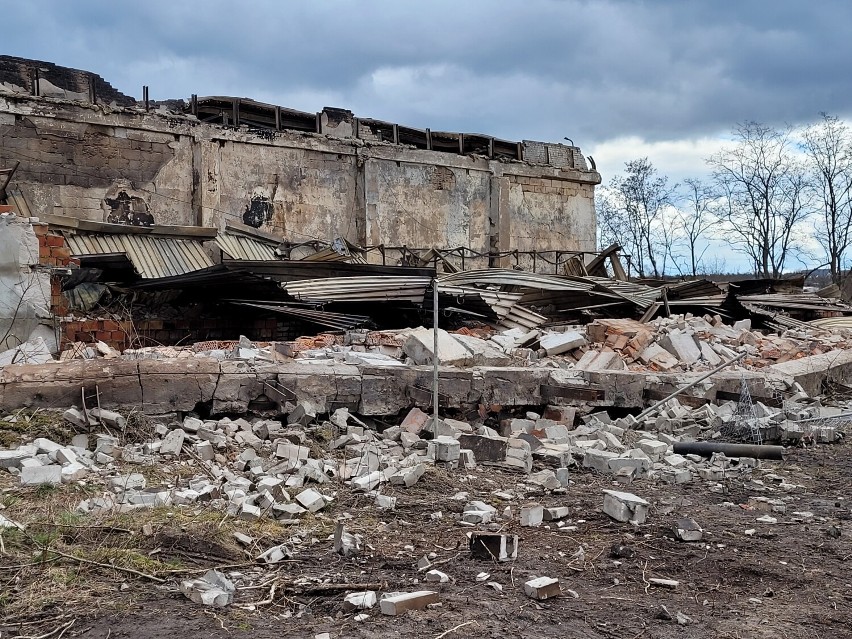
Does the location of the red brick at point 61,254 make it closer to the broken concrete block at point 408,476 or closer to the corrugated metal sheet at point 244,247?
the broken concrete block at point 408,476

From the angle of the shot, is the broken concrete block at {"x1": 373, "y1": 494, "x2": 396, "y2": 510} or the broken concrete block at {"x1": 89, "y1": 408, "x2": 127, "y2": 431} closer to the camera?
the broken concrete block at {"x1": 373, "y1": 494, "x2": 396, "y2": 510}

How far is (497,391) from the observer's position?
798 centimetres

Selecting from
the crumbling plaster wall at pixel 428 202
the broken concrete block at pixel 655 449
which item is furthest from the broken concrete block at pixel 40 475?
the crumbling plaster wall at pixel 428 202

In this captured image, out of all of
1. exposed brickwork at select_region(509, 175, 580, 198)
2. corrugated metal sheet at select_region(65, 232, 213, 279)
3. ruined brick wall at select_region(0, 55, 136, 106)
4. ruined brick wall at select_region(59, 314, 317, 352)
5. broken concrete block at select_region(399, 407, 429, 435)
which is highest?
ruined brick wall at select_region(0, 55, 136, 106)

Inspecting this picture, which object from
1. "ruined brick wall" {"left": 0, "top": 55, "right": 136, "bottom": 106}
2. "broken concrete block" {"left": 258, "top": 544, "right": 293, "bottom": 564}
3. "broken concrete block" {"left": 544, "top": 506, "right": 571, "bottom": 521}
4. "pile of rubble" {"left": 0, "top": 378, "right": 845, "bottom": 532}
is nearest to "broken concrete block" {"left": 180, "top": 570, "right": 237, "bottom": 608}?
"broken concrete block" {"left": 258, "top": 544, "right": 293, "bottom": 564}

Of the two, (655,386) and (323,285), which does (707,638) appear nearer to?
(655,386)

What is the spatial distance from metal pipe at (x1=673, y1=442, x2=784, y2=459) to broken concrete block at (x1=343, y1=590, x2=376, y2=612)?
395 centimetres

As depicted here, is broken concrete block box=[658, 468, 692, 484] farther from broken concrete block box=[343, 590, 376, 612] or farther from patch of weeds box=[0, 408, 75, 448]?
patch of weeds box=[0, 408, 75, 448]

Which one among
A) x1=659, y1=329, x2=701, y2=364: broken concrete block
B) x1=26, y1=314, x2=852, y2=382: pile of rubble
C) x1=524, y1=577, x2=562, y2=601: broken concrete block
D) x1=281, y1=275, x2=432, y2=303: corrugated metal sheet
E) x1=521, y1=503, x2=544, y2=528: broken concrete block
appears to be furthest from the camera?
x1=281, y1=275, x2=432, y2=303: corrugated metal sheet

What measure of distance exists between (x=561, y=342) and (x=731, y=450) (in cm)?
361

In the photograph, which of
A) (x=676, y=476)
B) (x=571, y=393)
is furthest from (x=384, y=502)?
(x=571, y=393)

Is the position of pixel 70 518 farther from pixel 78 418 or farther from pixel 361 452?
pixel 361 452

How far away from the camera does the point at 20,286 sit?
8.04 m

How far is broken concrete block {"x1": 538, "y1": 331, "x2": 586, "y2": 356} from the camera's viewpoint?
32.3ft
